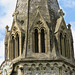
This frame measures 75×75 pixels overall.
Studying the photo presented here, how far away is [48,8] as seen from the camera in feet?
120

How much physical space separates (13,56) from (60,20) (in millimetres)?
5216

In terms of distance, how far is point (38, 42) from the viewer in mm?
34500

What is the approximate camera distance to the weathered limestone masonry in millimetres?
33188

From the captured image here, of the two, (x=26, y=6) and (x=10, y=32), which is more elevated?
(x=26, y=6)

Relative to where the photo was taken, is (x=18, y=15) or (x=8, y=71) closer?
(x=8, y=71)

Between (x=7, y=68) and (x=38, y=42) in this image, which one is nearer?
(x=7, y=68)

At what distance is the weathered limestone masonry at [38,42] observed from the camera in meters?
33.2

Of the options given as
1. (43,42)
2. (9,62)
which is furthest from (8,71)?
(43,42)

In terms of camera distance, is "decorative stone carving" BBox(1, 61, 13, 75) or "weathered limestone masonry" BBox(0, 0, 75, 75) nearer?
"weathered limestone masonry" BBox(0, 0, 75, 75)

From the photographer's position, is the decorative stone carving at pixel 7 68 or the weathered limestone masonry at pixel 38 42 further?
the decorative stone carving at pixel 7 68

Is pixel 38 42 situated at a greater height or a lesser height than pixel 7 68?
greater

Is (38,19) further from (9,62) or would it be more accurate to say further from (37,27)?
(9,62)

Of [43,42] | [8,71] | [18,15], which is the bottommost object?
[8,71]

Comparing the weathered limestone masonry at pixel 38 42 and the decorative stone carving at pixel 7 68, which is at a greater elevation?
the weathered limestone masonry at pixel 38 42
